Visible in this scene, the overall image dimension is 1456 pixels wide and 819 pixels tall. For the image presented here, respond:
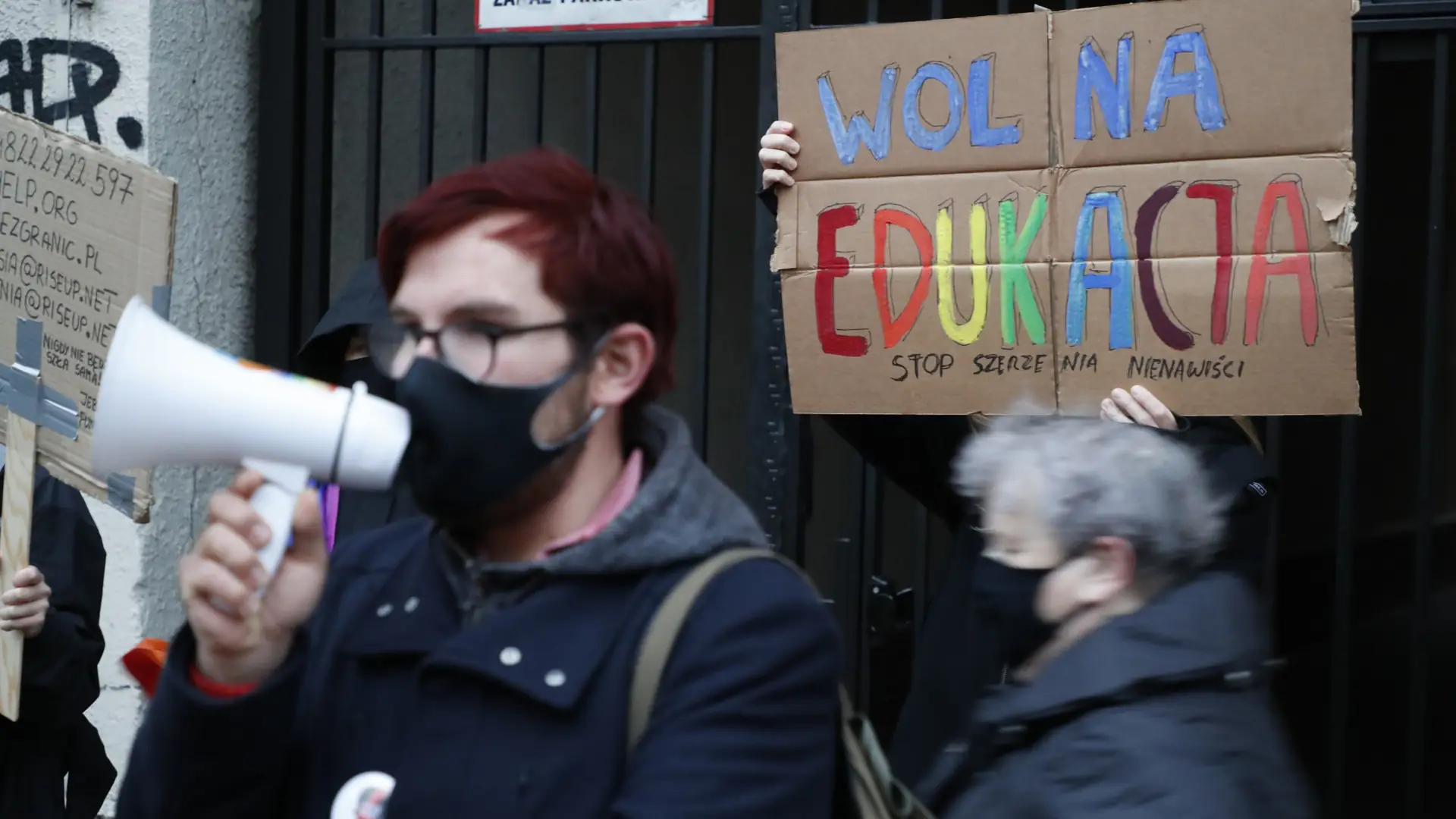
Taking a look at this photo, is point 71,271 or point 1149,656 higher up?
point 71,271

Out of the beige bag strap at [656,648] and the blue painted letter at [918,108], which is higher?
the blue painted letter at [918,108]

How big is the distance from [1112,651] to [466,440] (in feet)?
2.39

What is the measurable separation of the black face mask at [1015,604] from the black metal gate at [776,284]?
5.53 feet

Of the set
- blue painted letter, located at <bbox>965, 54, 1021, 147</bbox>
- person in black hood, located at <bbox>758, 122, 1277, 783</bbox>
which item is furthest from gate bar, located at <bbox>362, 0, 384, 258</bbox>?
person in black hood, located at <bbox>758, 122, 1277, 783</bbox>

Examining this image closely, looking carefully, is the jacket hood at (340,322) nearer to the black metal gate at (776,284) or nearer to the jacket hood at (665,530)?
the black metal gate at (776,284)

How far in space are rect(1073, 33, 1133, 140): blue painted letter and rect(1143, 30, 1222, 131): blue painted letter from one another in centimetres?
4

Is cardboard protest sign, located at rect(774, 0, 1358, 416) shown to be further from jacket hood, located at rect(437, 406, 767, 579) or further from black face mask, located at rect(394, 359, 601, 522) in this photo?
black face mask, located at rect(394, 359, 601, 522)

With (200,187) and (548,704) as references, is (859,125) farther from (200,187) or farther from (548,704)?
(200,187)

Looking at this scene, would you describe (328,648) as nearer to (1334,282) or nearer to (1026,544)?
(1026,544)

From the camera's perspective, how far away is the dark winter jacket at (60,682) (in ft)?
9.86

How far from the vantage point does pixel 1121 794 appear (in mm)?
1668

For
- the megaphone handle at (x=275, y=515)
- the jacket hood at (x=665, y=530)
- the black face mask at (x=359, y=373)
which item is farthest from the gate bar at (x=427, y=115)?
the megaphone handle at (x=275, y=515)

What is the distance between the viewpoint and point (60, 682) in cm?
300

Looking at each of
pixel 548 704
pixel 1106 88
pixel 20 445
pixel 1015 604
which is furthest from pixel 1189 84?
pixel 20 445
